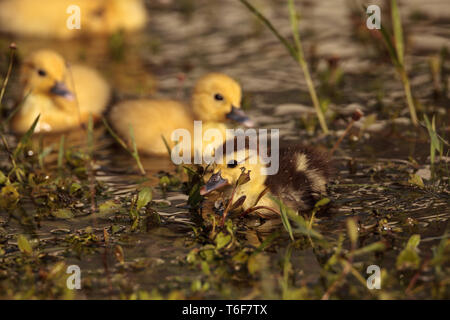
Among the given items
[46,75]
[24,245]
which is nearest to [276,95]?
[46,75]

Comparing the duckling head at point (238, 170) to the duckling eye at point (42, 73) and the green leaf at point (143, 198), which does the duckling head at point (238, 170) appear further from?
the duckling eye at point (42, 73)

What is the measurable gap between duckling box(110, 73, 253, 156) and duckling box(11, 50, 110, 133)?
0.56 meters

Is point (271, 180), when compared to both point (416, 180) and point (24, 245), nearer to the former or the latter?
point (416, 180)

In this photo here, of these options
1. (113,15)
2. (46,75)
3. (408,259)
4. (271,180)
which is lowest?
(408,259)

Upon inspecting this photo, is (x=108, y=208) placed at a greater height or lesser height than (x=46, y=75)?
lesser

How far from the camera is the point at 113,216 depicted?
3.42m

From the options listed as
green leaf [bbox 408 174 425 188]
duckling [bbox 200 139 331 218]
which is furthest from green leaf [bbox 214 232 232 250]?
green leaf [bbox 408 174 425 188]

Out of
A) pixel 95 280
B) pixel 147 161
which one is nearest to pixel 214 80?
pixel 147 161

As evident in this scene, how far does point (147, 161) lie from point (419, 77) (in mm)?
2388

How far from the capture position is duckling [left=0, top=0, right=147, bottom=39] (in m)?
7.17

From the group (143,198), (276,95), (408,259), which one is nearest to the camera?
(408,259)

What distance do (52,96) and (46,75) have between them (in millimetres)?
156

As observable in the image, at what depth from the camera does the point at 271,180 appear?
343 centimetres

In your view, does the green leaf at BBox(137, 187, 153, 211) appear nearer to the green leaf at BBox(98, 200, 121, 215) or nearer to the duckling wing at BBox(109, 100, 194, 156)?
the green leaf at BBox(98, 200, 121, 215)
